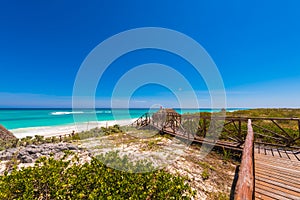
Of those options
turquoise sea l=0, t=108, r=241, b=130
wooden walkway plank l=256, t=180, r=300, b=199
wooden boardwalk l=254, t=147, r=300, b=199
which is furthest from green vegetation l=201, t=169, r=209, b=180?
turquoise sea l=0, t=108, r=241, b=130

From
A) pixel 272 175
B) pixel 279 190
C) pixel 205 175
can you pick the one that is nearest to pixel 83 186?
pixel 205 175

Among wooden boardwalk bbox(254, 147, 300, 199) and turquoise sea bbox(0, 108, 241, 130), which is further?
turquoise sea bbox(0, 108, 241, 130)

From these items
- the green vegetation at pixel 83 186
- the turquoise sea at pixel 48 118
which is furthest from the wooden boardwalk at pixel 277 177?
the turquoise sea at pixel 48 118

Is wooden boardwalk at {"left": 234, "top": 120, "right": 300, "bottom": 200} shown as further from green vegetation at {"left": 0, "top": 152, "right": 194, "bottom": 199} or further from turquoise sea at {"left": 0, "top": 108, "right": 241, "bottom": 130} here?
turquoise sea at {"left": 0, "top": 108, "right": 241, "bottom": 130}

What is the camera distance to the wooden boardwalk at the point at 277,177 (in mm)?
3061

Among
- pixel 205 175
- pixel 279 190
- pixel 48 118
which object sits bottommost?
pixel 48 118

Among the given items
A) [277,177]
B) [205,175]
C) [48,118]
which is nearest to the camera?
[277,177]

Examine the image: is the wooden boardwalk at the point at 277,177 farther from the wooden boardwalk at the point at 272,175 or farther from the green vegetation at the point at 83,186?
the green vegetation at the point at 83,186

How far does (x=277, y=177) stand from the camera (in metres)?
3.65

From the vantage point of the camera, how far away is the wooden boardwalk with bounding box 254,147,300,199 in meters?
3.06

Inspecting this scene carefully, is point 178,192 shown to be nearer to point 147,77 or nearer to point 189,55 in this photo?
point 189,55

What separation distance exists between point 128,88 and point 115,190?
880 cm

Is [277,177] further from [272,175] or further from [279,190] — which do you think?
[279,190]

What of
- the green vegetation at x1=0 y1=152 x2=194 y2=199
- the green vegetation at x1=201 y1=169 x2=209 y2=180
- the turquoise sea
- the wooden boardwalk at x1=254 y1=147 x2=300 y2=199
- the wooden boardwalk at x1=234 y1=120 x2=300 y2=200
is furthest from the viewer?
the turquoise sea
